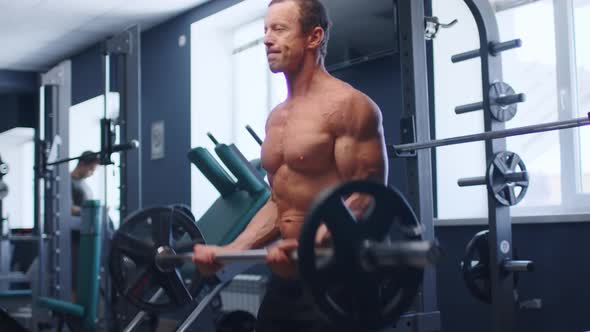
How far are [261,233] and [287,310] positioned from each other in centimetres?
21

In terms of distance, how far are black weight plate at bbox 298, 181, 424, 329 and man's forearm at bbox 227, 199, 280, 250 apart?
429 millimetres

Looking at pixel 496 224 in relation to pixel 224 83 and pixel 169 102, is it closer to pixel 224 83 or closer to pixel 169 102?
pixel 224 83

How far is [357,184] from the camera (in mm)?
1283

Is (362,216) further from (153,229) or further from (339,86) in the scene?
(153,229)

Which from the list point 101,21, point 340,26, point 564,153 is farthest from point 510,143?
point 101,21

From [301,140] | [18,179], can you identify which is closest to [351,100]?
[301,140]

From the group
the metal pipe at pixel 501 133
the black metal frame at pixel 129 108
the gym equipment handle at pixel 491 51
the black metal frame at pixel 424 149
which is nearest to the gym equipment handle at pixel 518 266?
the black metal frame at pixel 424 149

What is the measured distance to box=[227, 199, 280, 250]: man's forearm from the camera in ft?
5.73

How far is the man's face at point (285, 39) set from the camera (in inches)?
66.0

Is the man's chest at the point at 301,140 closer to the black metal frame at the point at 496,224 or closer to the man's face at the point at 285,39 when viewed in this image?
the man's face at the point at 285,39

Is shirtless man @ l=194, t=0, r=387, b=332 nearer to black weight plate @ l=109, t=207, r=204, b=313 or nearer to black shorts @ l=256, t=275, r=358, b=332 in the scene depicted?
black shorts @ l=256, t=275, r=358, b=332

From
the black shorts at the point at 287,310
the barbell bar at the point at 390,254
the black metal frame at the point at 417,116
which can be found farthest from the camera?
the black metal frame at the point at 417,116

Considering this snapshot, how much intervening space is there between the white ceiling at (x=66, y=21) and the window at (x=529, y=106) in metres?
2.42

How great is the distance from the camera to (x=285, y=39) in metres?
1.67
